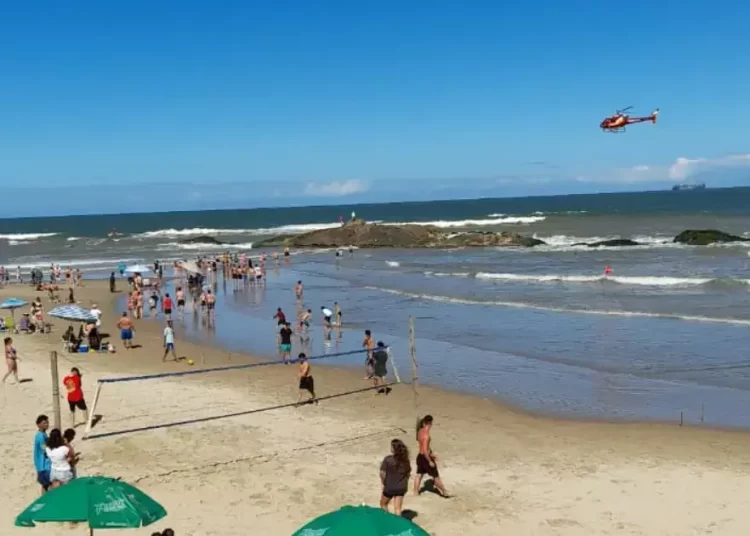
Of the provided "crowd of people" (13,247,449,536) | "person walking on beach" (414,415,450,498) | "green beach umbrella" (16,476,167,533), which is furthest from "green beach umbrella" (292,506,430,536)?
"person walking on beach" (414,415,450,498)

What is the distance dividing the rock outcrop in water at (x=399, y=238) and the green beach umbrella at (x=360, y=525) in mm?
56139

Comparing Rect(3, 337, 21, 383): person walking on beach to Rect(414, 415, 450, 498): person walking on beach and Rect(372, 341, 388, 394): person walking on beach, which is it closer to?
Rect(372, 341, 388, 394): person walking on beach

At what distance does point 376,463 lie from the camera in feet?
40.6

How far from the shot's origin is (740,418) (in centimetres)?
1463

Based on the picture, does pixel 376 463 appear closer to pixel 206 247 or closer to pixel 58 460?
pixel 58 460

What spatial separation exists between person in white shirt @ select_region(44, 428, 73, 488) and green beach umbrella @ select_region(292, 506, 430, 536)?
15.8 ft

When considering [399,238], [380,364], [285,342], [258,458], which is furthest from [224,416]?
[399,238]

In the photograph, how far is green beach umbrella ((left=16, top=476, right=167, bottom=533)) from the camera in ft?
22.9

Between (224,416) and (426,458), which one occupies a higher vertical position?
(426,458)

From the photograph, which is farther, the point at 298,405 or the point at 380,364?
the point at 380,364

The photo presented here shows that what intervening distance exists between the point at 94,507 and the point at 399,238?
191 ft

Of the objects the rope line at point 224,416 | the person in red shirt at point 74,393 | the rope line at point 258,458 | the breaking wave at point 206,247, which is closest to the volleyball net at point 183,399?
the rope line at point 224,416

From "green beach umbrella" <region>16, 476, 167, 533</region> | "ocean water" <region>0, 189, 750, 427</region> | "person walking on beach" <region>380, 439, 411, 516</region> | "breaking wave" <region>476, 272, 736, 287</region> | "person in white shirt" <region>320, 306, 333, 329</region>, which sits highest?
"green beach umbrella" <region>16, 476, 167, 533</region>

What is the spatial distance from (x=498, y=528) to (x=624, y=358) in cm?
1096
